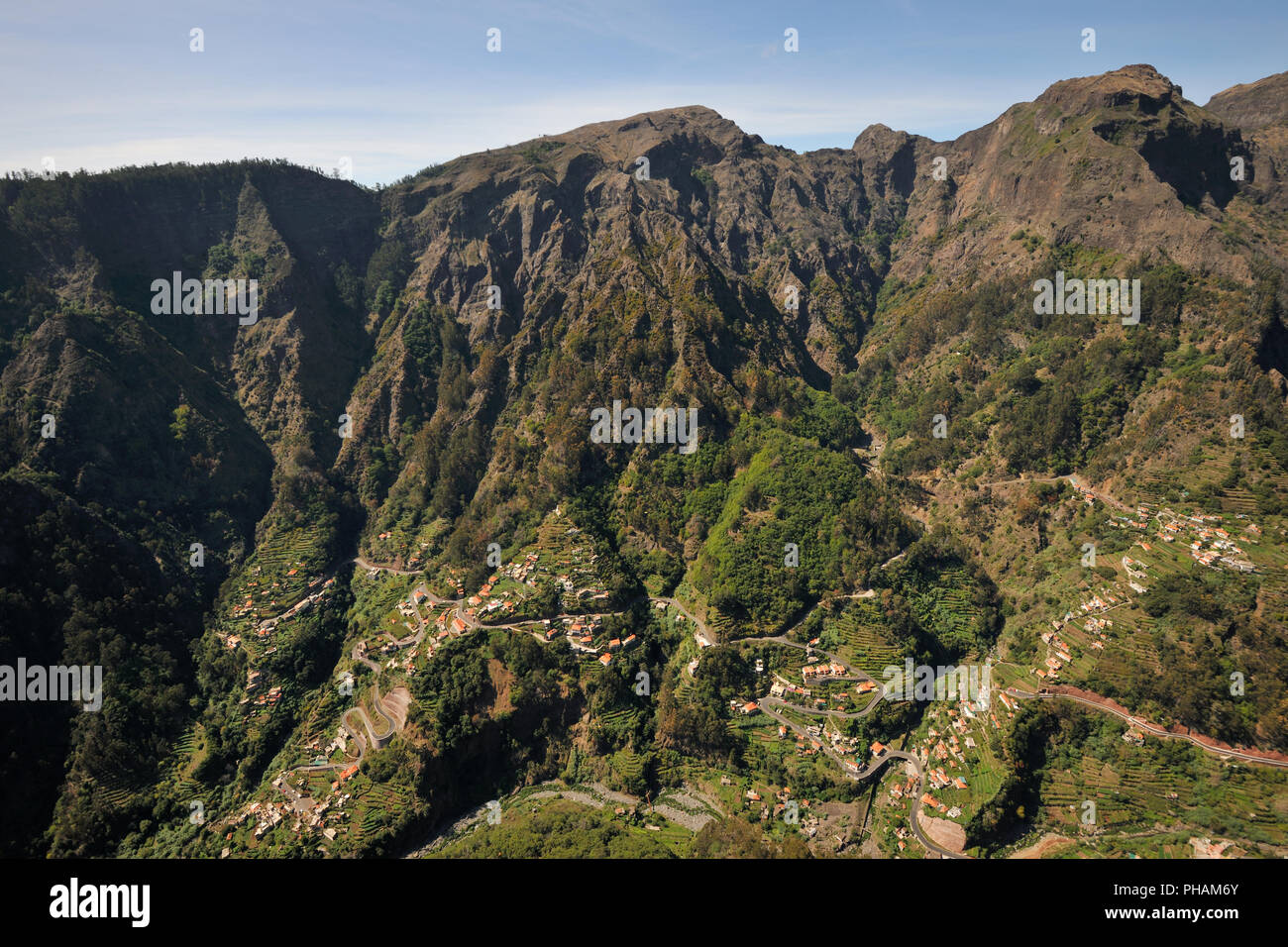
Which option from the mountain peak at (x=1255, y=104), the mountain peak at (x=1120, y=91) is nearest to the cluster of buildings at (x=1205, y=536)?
the mountain peak at (x=1120, y=91)

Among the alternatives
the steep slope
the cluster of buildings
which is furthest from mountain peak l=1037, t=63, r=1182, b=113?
the cluster of buildings

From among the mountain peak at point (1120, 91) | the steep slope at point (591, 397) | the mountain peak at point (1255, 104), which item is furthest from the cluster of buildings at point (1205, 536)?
the mountain peak at point (1255, 104)

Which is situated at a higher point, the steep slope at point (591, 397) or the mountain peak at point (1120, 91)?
the mountain peak at point (1120, 91)

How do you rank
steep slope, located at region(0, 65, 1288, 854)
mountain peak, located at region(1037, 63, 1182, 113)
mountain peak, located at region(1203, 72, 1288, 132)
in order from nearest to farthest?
steep slope, located at region(0, 65, 1288, 854) < mountain peak, located at region(1037, 63, 1182, 113) < mountain peak, located at region(1203, 72, 1288, 132)

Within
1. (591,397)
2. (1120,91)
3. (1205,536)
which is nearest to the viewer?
(1205,536)

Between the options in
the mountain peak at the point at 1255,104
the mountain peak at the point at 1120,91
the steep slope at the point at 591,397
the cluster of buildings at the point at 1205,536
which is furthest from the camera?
the mountain peak at the point at 1255,104

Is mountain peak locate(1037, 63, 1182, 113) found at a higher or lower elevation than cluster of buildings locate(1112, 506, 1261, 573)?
higher

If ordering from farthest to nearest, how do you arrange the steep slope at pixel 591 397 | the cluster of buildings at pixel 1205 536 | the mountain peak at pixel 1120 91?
the mountain peak at pixel 1120 91, the steep slope at pixel 591 397, the cluster of buildings at pixel 1205 536

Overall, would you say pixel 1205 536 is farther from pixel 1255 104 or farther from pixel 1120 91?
pixel 1255 104

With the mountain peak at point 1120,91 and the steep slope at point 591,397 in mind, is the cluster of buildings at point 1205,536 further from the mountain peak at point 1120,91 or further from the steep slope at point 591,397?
the mountain peak at point 1120,91

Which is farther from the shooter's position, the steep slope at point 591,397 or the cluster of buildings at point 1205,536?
the steep slope at point 591,397

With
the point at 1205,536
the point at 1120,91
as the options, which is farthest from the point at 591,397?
the point at 1120,91

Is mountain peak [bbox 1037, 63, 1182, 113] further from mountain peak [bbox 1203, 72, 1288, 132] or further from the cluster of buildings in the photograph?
the cluster of buildings
